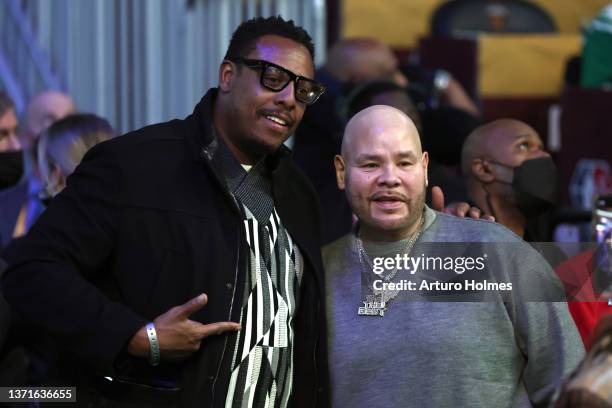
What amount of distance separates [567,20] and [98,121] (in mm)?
5479

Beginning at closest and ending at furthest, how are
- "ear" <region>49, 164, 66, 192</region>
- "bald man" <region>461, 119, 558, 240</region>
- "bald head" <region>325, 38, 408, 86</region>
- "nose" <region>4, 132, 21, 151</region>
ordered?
1. "bald man" <region>461, 119, 558, 240</region>
2. "ear" <region>49, 164, 66, 192</region>
3. "nose" <region>4, 132, 21, 151</region>
4. "bald head" <region>325, 38, 408, 86</region>

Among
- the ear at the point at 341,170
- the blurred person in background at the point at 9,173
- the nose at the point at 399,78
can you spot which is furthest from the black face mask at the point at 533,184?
the blurred person in background at the point at 9,173

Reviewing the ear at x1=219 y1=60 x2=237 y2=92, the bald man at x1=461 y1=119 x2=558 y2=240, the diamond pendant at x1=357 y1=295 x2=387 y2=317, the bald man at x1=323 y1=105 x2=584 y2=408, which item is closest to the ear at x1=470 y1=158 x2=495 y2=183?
the bald man at x1=461 y1=119 x2=558 y2=240

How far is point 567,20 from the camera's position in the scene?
902 cm

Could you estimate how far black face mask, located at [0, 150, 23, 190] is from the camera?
4684 mm

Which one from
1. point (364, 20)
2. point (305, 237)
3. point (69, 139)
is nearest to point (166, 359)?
point (305, 237)

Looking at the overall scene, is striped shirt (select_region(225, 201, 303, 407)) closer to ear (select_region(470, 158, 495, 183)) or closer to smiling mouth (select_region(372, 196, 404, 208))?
smiling mouth (select_region(372, 196, 404, 208))

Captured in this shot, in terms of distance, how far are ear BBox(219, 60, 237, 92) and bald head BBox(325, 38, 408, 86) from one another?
2.37 meters

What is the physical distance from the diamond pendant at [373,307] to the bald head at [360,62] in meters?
2.63

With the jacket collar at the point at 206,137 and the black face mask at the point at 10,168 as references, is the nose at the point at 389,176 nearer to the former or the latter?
the jacket collar at the point at 206,137

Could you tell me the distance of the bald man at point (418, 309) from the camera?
3.03 m

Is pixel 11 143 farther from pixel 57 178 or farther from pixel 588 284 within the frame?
pixel 588 284

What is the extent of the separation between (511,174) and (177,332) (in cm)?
128

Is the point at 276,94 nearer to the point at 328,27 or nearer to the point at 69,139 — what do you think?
the point at 69,139
